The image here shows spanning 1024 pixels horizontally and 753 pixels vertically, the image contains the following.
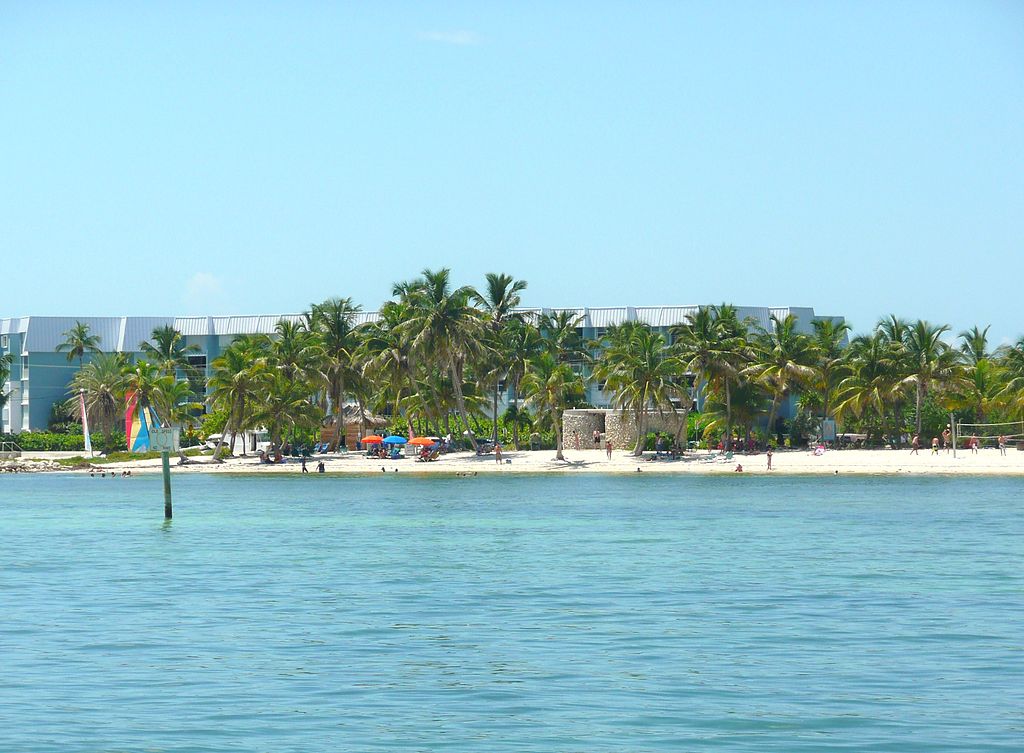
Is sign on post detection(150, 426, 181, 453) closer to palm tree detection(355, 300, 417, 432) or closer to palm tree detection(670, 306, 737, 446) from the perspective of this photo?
palm tree detection(355, 300, 417, 432)

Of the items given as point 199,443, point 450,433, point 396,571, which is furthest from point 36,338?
point 396,571

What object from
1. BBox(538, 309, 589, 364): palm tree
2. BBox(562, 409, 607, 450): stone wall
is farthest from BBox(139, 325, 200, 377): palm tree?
BBox(562, 409, 607, 450): stone wall

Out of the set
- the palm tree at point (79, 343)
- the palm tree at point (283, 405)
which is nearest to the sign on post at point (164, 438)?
the palm tree at point (283, 405)

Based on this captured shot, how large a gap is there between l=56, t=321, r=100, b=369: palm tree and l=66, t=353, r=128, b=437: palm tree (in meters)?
8.36

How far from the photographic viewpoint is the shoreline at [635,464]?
71.6m

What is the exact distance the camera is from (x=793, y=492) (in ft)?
190

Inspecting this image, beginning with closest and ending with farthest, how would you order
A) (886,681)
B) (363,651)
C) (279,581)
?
(886,681) < (363,651) < (279,581)

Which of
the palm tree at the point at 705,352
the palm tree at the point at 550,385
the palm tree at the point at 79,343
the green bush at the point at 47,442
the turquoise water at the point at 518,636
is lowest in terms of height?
the turquoise water at the point at 518,636

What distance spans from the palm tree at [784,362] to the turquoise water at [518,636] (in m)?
38.2

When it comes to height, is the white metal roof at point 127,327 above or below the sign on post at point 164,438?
above

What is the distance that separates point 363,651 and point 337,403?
7631 cm

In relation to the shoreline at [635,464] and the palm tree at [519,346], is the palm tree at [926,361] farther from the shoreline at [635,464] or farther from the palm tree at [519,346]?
the palm tree at [519,346]

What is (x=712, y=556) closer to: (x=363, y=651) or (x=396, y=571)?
(x=396, y=571)

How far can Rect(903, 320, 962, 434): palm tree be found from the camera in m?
78.9
